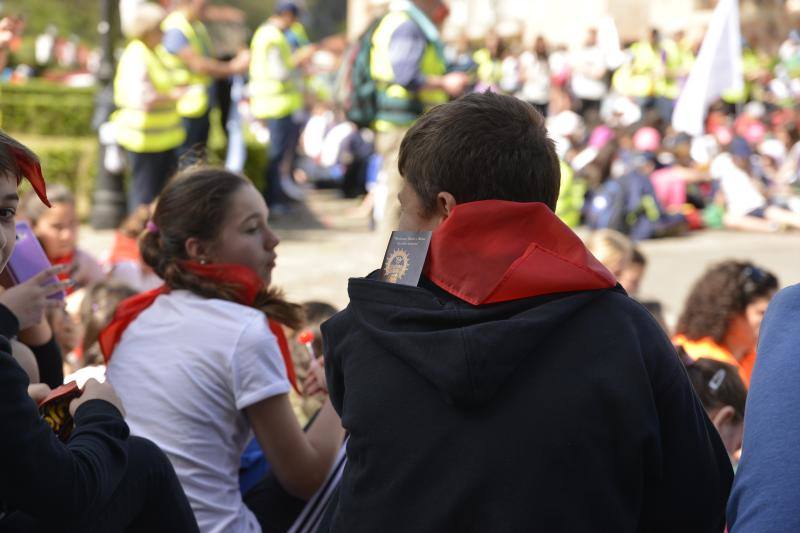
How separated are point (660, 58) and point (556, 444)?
15981mm

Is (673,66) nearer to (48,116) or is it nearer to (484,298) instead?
(48,116)

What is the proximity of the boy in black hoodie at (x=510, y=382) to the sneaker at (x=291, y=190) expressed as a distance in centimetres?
1040

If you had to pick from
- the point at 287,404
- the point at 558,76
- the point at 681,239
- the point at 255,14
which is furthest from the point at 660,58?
the point at 255,14

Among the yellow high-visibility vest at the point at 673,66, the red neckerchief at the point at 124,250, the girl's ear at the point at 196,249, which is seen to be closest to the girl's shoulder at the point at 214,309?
the girl's ear at the point at 196,249

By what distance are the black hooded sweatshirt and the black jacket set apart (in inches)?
18.3

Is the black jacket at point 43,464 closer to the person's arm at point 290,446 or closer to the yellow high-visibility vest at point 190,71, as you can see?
the person's arm at point 290,446

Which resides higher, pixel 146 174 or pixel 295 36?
pixel 295 36

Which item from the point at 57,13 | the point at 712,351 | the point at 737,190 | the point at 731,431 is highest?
the point at 731,431

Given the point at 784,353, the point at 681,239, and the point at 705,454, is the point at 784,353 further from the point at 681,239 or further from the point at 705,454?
the point at 681,239

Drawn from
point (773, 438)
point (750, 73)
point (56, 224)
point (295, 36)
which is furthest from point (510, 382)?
point (750, 73)

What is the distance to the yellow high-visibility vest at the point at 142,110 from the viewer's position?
841 centimetres

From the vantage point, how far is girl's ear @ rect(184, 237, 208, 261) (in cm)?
325

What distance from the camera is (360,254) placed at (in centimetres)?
972

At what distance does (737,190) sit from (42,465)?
11.0 m
